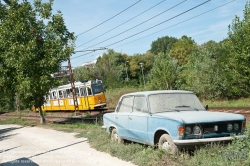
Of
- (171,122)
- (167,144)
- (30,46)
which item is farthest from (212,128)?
(30,46)

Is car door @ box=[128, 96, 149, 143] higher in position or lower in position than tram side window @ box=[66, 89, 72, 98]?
lower

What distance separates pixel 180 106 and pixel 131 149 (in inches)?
65.6

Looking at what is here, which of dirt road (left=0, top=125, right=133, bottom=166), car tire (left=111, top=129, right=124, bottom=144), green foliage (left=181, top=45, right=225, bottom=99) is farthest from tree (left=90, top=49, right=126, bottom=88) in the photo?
car tire (left=111, top=129, right=124, bottom=144)

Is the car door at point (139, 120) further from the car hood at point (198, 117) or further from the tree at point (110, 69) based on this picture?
the tree at point (110, 69)

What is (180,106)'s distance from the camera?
738 cm

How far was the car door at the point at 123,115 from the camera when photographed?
8.31 metres

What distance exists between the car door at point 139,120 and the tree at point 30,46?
37.8 ft

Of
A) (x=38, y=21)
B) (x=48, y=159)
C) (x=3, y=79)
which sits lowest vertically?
(x=48, y=159)

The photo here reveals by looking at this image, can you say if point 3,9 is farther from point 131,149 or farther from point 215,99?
point 215,99

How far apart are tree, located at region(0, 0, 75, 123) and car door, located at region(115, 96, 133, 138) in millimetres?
10548

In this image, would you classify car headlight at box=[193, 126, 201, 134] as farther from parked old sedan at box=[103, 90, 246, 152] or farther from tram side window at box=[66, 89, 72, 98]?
tram side window at box=[66, 89, 72, 98]

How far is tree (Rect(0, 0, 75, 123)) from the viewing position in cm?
1798

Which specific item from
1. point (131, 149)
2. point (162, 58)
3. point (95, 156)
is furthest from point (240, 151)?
point (162, 58)

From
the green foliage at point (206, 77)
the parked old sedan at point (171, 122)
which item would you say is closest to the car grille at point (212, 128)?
the parked old sedan at point (171, 122)
